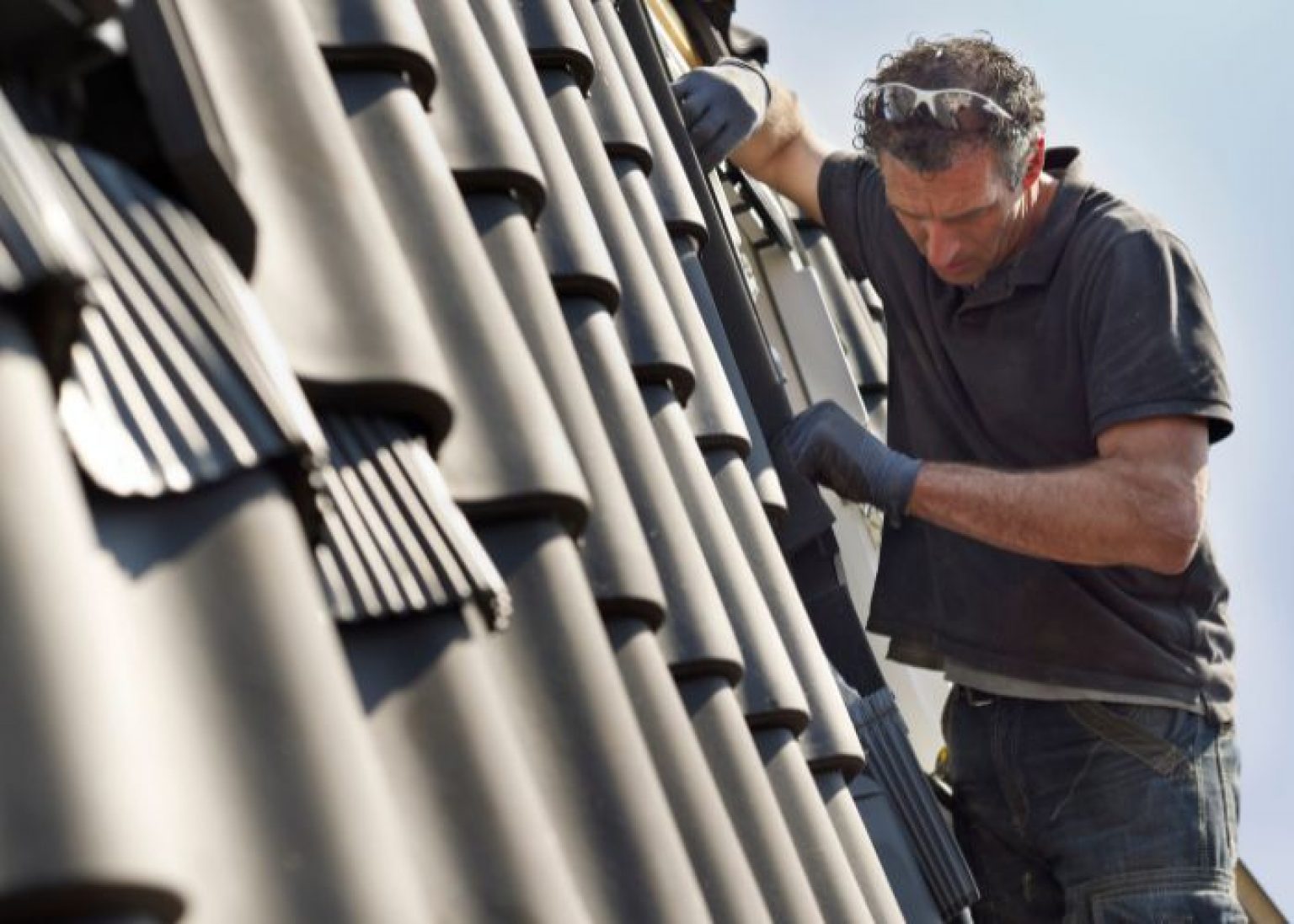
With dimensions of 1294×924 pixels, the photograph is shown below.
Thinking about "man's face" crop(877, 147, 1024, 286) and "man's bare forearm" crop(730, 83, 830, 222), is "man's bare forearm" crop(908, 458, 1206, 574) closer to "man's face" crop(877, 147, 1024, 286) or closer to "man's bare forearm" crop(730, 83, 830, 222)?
"man's face" crop(877, 147, 1024, 286)

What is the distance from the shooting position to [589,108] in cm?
305

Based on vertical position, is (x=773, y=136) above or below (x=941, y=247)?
above

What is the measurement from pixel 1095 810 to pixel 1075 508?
0.61 meters

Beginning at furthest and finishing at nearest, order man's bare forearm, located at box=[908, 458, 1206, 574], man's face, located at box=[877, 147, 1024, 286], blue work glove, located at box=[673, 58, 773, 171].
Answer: man's face, located at box=[877, 147, 1024, 286] < blue work glove, located at box=[673, 58, 773, 171] < man's bare forearm, located at box=[908, 458, 1206, 574]

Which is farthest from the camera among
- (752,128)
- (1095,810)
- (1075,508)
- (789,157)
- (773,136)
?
(789,157)

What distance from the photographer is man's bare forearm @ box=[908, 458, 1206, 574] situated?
403 cm

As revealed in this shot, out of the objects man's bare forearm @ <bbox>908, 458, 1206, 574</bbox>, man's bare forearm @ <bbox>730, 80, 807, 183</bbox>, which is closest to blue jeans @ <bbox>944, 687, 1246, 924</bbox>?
man's bare forearm @ <bbox>908, 458, 1206, 574</bbox>

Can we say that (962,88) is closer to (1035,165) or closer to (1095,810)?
(1035,165)

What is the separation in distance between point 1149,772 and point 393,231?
2.70 m

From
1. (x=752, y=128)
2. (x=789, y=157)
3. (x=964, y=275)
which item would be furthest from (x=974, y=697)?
(x=789, y=157)

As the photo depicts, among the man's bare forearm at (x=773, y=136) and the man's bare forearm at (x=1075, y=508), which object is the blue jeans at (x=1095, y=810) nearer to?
the man's bare forearm at (x=1075, y=508)

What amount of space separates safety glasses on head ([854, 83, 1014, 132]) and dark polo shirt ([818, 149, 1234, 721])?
230 mm

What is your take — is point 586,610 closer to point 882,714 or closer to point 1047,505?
point 882,714

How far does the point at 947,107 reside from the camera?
4391 mm
